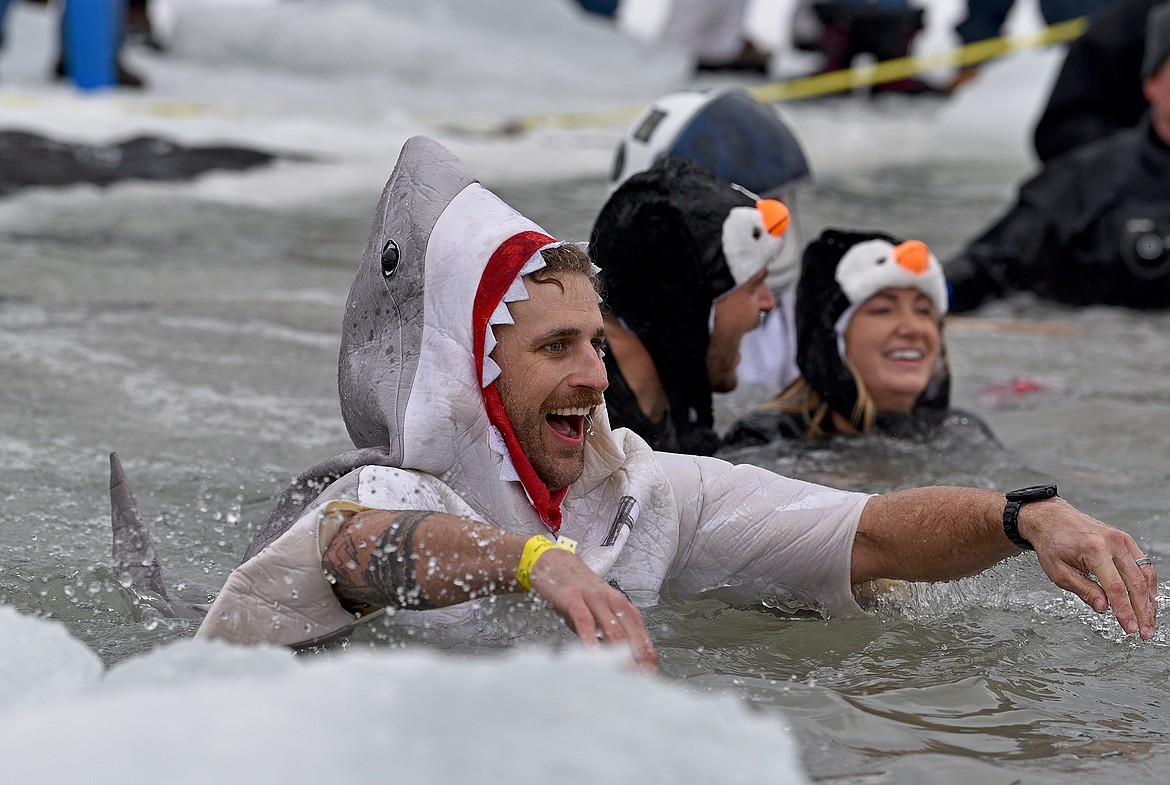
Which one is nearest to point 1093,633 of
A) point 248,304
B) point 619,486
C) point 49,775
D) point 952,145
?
point 619,486

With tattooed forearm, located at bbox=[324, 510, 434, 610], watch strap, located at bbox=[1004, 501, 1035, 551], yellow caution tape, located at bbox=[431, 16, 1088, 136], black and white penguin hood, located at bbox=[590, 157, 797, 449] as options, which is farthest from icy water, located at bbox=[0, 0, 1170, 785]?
yellow caution tape, located at bbox=[431, 16, 1088, 136]

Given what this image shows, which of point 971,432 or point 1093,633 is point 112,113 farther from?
point 1093,633

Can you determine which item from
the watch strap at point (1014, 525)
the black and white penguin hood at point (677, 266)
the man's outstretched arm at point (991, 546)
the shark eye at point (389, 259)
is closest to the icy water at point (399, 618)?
the man's outstretched arm at point (991, 546)

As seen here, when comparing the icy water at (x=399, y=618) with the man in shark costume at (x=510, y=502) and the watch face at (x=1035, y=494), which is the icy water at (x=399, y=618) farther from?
the watch face at (x=1035, y=494)

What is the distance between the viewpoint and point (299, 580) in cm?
289

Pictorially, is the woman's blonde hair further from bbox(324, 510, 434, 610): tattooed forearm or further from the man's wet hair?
bbox(324, 510, 434, 610): tattooed forearm

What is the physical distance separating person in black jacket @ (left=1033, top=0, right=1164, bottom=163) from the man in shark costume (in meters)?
6.72

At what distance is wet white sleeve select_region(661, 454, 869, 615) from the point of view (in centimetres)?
333

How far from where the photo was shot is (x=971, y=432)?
17.5ft

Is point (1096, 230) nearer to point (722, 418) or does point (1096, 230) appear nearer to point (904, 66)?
point (722, 418)

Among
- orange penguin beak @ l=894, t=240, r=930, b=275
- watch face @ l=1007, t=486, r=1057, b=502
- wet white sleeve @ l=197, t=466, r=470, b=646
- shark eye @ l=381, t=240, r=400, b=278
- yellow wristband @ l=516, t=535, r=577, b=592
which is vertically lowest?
wet white sleeve @ l=197, t=466, r=470, b=646

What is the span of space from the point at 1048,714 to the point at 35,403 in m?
3.82

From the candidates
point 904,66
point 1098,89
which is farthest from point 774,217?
point 904,66

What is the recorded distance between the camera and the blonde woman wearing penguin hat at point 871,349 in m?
5.18
